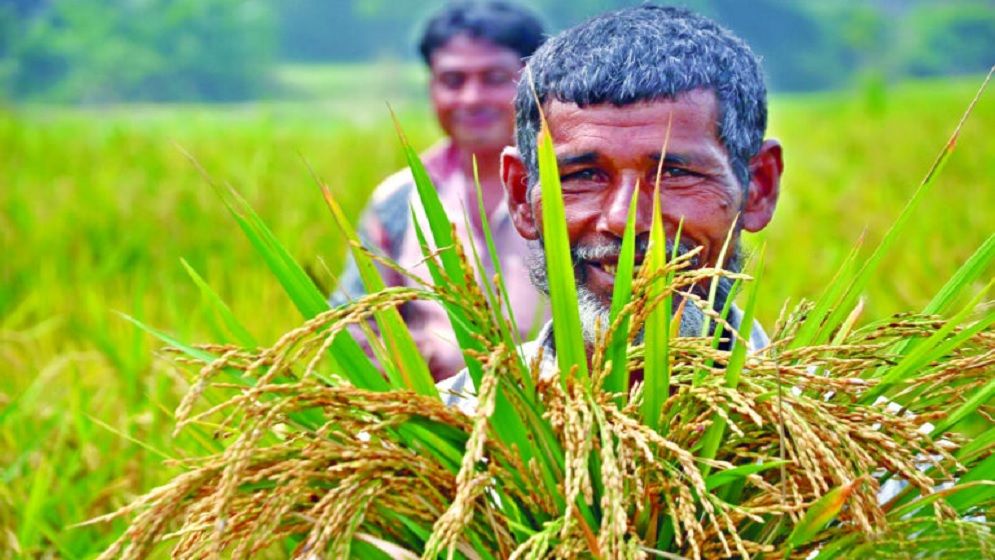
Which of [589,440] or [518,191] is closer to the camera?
[589,440]

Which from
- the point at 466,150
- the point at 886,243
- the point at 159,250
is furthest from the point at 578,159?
the point at 159,250

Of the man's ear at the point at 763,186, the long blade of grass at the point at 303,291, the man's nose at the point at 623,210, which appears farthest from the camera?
the man's ear at the point at 763,186

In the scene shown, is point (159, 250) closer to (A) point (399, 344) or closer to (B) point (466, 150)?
(B) point (466, 150)

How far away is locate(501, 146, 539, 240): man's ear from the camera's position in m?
1.88

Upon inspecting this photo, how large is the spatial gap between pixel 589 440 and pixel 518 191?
772 mm

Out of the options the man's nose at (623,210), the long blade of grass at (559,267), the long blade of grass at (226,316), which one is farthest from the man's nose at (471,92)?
the long blade of grass at (559,267)

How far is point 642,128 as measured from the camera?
1668 millimetres

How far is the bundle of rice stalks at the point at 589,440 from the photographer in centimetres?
124

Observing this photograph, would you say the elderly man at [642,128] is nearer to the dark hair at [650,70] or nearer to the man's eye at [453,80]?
the dark hair at [650,70]

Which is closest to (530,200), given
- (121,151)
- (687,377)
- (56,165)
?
(687,377)

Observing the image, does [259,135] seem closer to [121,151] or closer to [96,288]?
[121,151]

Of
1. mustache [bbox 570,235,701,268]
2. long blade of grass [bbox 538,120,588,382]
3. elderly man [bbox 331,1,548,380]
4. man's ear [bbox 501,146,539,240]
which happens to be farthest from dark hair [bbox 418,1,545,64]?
long blade of grass [bbox 538,120,588,382]

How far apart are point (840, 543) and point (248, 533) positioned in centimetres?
61

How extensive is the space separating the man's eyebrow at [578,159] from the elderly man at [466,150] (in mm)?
1630
